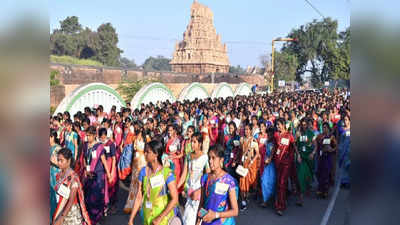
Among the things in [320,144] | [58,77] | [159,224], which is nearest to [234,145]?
[320,144]

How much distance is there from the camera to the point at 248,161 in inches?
268

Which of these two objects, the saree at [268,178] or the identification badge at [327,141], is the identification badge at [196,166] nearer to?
the saree at [268,178]

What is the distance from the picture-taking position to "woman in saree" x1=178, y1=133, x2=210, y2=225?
4.45 m

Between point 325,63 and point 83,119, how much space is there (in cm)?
4221

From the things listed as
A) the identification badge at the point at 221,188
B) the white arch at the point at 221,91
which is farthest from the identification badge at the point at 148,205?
the white arch at the point at 221,91

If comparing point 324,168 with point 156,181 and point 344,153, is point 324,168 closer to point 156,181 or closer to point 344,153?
point 344,153

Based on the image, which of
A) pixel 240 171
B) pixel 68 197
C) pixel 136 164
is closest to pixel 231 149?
pixel 136 164

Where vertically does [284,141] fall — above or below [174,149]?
above

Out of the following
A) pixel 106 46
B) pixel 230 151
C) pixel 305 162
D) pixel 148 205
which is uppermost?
pixel 106 46

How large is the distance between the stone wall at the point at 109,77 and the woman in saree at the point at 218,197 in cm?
1280

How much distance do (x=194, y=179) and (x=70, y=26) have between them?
55.0 m

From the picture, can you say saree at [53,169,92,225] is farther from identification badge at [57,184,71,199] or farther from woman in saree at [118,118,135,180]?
woman in saree at [118,118,135,180]

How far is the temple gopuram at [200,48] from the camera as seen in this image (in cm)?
5606

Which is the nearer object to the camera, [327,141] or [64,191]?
[64,191]
